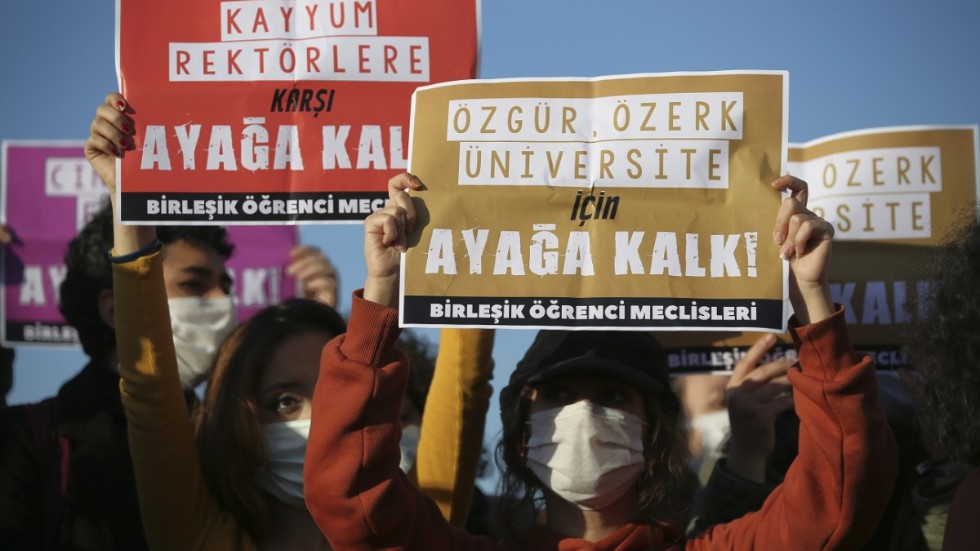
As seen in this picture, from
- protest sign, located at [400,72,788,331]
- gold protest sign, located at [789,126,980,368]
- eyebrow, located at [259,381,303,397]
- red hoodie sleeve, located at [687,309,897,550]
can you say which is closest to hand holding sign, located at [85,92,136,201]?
eyebrow, located at [259,381,303,397]

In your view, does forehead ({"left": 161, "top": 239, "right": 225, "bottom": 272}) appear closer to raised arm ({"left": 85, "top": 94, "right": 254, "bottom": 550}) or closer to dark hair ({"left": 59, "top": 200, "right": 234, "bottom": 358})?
dark hair ({"left": 59, "top": 200, "right": 234, "bottom": 358})

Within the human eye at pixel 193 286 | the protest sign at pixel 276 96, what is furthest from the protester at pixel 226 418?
the human eye at pixel 193 286

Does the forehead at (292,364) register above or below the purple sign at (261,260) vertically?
below

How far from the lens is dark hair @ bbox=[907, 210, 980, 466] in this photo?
3256mm

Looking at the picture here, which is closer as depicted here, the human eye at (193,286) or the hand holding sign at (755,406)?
the hand holding sign at (755,406)

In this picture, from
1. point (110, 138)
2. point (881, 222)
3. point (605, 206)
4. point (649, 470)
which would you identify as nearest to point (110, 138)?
point (110, 138)

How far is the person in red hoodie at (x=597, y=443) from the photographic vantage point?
130 inches

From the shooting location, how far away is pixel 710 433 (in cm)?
610

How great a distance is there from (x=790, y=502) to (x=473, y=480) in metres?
1.30

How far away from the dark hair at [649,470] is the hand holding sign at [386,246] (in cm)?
63

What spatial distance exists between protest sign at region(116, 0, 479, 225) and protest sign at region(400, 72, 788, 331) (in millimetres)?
576

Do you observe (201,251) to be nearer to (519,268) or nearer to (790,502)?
(519,268)

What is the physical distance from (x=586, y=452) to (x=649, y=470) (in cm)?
26

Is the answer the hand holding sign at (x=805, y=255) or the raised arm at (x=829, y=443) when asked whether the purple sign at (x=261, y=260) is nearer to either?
the hand holding sign at (x=805, y=255)
